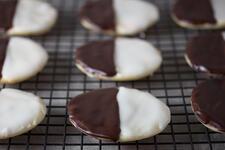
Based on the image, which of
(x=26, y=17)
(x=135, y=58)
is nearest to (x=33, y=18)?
(x=26, y=17)

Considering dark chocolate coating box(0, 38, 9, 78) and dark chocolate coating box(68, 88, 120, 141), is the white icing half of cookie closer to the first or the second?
dark chocolate coating box(0, 38, 9, 78)

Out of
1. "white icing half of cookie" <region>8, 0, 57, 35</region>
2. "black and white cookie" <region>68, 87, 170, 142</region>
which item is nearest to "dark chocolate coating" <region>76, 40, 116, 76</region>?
"black and white cookie" <region>68, 87, 170, 142</region>

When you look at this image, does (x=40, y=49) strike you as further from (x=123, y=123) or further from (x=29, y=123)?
(x=123, y=123)

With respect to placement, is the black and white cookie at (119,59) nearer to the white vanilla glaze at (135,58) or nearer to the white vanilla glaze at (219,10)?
the white vanilla glaze at (135,58)

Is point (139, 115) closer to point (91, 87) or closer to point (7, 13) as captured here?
point (91, 87)

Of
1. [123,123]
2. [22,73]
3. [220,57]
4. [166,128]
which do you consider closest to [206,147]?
[166,128]

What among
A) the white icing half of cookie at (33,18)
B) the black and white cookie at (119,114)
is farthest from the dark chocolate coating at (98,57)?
the white icing half of cookie at (33,18)
